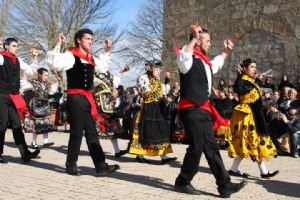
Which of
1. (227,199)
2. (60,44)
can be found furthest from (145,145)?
(227,199)

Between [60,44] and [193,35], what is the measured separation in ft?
5.59

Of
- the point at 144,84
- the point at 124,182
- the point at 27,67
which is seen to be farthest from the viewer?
the point at 27,67

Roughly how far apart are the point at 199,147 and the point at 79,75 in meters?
1.72

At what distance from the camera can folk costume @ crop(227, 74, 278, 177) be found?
5305mm

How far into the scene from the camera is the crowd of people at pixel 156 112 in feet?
13.9

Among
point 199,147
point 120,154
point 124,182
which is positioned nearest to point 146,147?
point 120,154

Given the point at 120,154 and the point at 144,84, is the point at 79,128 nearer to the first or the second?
the point at 144,84

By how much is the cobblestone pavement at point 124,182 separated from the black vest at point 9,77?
38.9 inches

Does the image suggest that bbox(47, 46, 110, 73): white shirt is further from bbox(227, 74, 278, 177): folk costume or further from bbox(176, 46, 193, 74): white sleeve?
bbox(227, 74, 278, 177): folk costume

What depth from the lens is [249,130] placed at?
5367 millimetres

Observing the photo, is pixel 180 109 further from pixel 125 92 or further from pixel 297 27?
pixel 125 92

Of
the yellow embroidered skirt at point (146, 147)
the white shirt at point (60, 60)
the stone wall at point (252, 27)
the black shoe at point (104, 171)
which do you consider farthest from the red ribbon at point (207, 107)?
the stone wall at point (252, 27)

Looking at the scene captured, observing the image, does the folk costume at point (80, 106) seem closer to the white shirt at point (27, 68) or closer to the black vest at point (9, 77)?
the black vest at point (9, 77)

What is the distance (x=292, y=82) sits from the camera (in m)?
10.5
